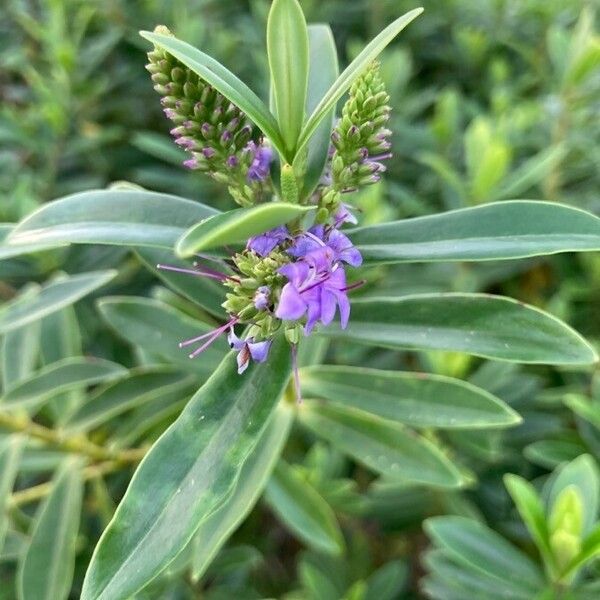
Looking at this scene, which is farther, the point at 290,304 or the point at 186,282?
the point at 186,282

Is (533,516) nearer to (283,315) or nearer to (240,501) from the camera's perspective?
(240,501)

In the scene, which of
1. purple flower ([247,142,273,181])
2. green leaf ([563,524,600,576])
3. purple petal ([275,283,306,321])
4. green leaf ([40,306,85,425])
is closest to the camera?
purple petal ([275,283,306,321])

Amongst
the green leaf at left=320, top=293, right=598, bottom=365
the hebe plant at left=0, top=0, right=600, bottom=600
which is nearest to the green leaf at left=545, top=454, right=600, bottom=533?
the hebe plant at left=0, top=0, right=600, bottom=600

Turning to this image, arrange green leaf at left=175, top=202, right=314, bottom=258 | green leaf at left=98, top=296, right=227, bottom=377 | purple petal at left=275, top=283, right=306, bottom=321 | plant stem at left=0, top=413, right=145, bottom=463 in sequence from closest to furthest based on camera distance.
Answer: green leaf at left=175, top=202, right=314, bottom=258 < purple petal at left=275, top=283, right=306, bottom=321 < green leaf at left=98, top=296, right=227, bottom=377 < plant stem at left=0, top=413, right=145, bottom=463

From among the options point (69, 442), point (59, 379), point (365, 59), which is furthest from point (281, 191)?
point (69, 442)

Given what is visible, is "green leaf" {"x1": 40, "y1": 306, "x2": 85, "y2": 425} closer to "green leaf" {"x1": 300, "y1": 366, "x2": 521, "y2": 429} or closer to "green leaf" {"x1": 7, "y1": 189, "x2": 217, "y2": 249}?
"green leaf" {"x1": 300, "y1": 366, "x2": 521, "y2": 429}

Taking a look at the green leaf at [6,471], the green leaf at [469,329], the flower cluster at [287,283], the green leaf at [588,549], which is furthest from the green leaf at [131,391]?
the green leaf at [588,549]

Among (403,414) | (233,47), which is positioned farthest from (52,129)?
(403,414)
